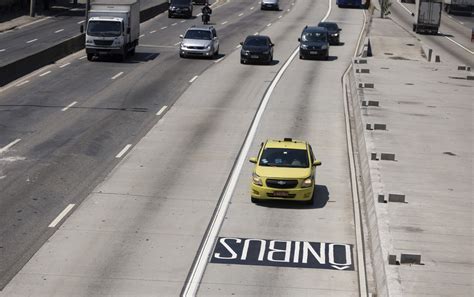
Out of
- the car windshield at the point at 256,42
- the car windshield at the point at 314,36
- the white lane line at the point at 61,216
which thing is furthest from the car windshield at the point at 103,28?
the white lane line at the point at 61,216

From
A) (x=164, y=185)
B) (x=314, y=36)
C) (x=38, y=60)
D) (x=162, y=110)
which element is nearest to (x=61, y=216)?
(x=164, y=185)

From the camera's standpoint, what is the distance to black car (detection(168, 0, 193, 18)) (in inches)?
3674

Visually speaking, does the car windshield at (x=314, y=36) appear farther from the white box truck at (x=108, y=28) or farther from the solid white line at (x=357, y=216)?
the solid white line at (x=357, y=216)

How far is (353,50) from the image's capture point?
71250 mm

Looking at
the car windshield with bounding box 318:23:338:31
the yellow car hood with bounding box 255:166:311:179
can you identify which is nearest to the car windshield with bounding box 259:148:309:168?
the yellow car hood with bounding box 255:166:311:179

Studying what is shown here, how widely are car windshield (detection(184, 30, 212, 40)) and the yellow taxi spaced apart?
107 ft

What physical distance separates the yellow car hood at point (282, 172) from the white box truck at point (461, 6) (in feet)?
294

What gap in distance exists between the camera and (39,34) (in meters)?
78.4

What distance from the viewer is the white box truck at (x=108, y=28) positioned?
191 feet

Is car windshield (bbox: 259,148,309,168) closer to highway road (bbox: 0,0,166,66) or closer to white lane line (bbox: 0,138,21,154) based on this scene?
white lane line (bbox: 0,138,21,154)

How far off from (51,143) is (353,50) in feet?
123

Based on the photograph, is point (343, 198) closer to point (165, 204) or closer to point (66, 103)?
point (165, 204)

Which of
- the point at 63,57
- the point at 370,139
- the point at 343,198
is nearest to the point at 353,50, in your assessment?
the point at 63,57

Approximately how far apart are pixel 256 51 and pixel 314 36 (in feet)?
20.9
